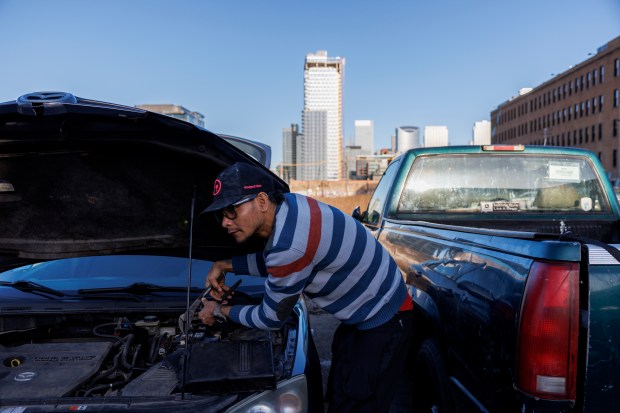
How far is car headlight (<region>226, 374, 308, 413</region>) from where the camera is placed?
2.13 m

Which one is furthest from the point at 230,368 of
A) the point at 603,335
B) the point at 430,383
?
the point at 603,335

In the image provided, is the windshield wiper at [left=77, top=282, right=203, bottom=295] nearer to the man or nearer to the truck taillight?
the man

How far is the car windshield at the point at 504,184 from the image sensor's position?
4.52 meters

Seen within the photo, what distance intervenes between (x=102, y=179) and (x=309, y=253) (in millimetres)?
1668

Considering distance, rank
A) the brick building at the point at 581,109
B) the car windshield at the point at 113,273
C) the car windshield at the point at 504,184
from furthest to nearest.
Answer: the brick building at the point at 581,109
the car windshield at the point at 504,184
the car windshield at the point at 113,273

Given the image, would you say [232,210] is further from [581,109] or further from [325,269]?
[581,109]

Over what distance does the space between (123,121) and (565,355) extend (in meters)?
2.32

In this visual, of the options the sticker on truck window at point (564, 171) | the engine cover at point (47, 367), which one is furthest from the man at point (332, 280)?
the sticker on truck window at point (564, 171)

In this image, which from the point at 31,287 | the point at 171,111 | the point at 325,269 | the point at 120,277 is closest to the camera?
the point at 325,269

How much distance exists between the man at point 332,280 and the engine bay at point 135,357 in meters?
0.22

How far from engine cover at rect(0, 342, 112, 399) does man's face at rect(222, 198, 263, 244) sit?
1.07 meters

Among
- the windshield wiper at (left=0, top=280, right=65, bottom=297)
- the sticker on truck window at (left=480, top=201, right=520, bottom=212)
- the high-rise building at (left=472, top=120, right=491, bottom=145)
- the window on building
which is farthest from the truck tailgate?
the high-rise building at (left=472, top=120, right=491, bottom=145)

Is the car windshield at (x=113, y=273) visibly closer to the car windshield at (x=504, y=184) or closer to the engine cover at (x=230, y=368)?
the engine cover at (x=230, y=368)

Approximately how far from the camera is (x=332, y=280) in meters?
2.48
